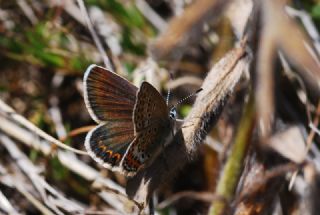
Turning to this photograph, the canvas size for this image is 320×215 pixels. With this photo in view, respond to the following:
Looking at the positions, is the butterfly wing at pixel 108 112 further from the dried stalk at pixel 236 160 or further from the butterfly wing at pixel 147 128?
the dried stalk at pixel 236 160

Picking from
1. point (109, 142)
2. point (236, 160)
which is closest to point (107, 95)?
point (109, 142)

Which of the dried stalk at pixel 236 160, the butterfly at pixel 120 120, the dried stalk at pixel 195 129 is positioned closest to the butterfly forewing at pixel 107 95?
the butterfly at pixel 120 120

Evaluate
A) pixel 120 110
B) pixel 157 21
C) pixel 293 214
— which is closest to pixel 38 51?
pixel 157 21

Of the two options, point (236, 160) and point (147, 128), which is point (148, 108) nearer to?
point (147, 128)

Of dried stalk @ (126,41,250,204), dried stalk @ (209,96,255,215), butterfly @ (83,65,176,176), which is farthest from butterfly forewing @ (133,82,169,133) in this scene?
dried stalk @ (209,96,255,215)

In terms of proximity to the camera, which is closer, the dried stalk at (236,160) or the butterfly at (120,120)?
the butterfly at (120,120)
